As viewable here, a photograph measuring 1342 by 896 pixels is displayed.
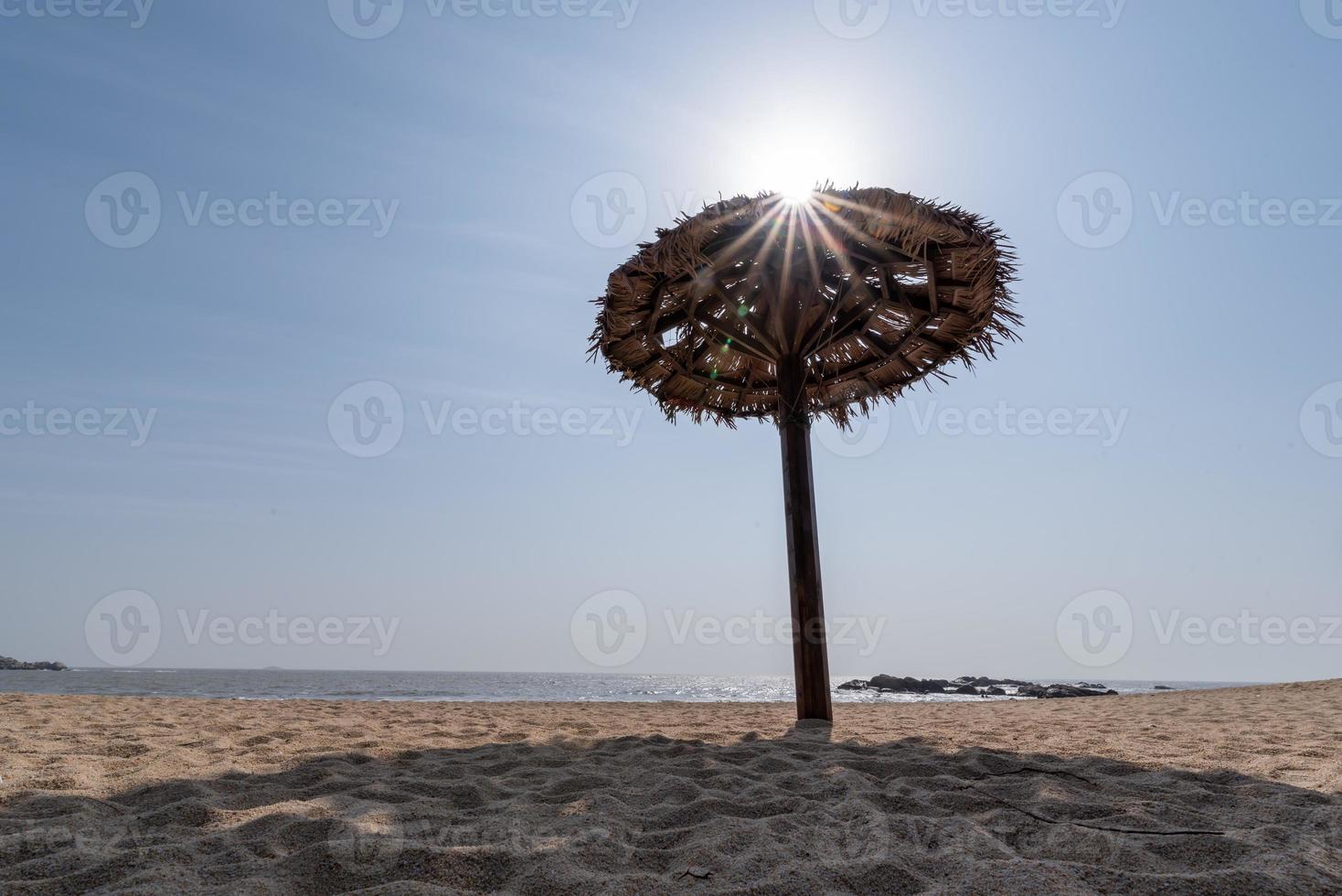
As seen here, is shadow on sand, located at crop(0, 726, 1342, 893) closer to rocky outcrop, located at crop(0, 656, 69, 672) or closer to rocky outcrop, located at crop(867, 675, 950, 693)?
rocky outcrop, located at crop(867, 675, 950, 693)

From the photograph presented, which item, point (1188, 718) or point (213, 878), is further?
point (1188, 718)

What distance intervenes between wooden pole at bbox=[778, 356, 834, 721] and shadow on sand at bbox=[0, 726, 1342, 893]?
7.61 ft

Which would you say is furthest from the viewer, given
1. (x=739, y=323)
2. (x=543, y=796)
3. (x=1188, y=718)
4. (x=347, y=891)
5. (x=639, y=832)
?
(x=739, y=323)

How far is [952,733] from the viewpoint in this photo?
4406 mm

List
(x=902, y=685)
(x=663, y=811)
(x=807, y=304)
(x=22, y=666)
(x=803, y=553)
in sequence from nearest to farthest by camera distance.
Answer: (x=663, y=811) → (x=803, y=553) → (x=807, y=304) → (x=902, y=685) → (x=22, y=666)

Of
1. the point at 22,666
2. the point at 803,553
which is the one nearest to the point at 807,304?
the point at 803,553

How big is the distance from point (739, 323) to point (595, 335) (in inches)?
55.2

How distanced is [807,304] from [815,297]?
136 millimetres

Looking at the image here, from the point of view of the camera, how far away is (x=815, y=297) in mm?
5848

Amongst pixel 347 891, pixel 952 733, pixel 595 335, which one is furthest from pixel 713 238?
pixel 347 891

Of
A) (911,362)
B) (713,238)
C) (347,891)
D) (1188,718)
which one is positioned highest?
(713,238)

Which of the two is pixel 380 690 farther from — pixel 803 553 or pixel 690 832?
pixel 690 832

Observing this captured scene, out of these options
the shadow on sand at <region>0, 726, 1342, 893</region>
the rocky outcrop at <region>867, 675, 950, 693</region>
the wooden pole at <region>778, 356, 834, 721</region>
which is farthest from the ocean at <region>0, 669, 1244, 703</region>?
the shadow on sand at <region>0, 726, 1342, 893</region>

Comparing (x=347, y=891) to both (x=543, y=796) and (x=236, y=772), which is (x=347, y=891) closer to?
(x=543, y=796)
